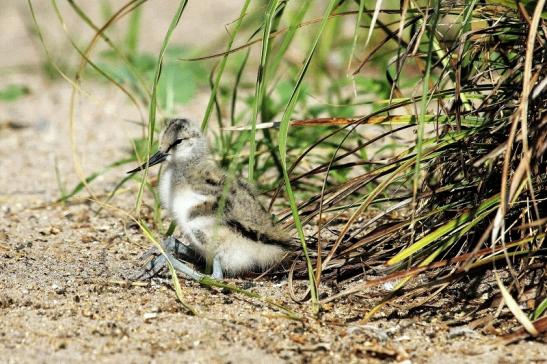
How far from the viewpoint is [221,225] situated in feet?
10.6

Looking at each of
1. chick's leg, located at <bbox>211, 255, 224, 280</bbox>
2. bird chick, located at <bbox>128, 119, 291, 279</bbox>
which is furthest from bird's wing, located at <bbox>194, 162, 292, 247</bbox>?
chick's leg, located at <bbox>211, 255, 224, 280</bbox>

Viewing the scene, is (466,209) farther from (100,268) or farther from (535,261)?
(100,268)

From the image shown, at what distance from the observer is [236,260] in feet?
10.6

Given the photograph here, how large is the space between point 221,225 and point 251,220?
0.36 feet

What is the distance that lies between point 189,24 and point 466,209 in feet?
18.4

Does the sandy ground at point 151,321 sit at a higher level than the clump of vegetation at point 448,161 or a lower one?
lower

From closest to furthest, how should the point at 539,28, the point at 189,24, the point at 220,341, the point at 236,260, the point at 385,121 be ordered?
1. the point at 220,341
2. the point at 539,28
3. the point at 385,121
4. the point at 236,260
5. the point at 189,24

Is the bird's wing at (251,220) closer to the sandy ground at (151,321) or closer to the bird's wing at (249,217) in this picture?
the bird's wing at (249,217)

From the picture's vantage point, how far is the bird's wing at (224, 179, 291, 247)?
3191 mm

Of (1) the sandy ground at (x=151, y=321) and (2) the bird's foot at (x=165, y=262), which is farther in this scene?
(2) the bird's foot at (x=165, y=262)

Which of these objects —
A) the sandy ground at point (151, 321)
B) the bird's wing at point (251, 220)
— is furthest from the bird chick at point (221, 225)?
the sandy ground at point (151, 321)

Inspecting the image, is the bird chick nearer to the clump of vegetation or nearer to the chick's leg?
the chick's leg

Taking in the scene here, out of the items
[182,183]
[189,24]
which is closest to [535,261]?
[182,183]

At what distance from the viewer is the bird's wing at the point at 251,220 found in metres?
3.19
